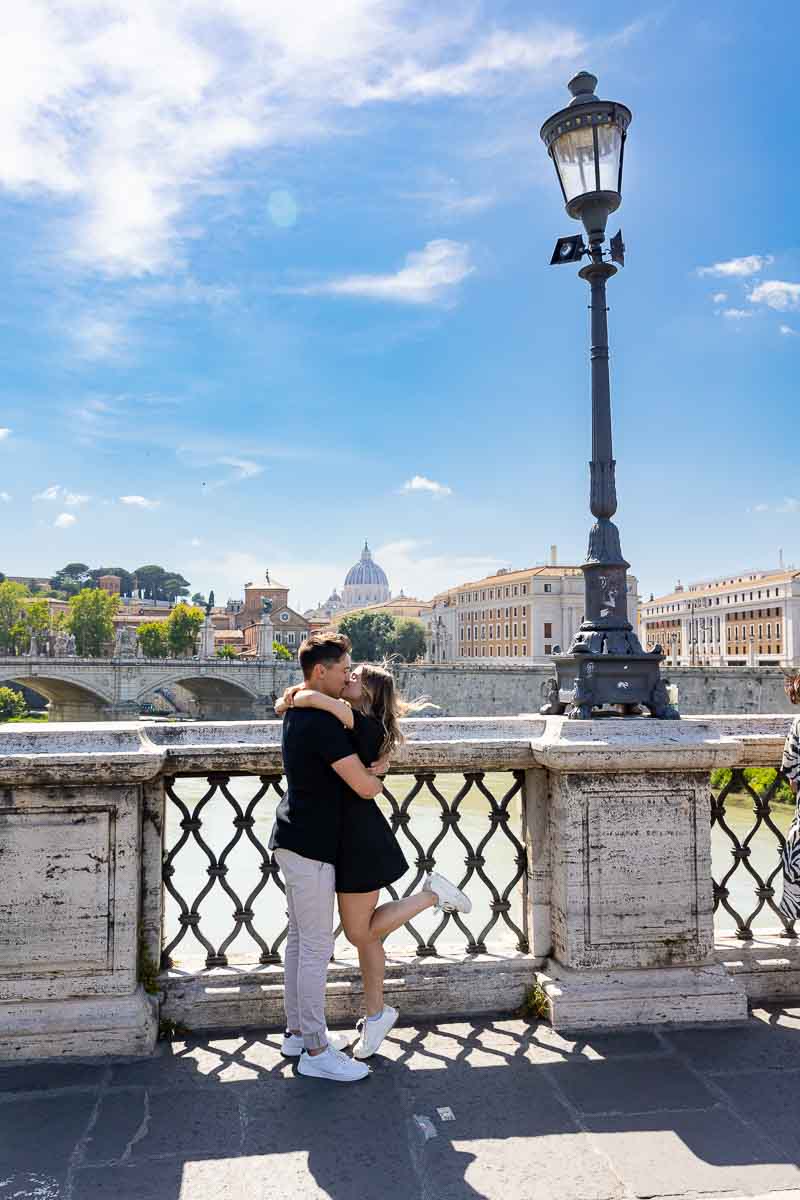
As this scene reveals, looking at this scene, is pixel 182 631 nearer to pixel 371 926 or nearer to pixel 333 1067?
pixel 371 926

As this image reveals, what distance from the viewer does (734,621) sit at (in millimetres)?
71688

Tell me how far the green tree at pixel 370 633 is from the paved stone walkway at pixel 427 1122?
259ft

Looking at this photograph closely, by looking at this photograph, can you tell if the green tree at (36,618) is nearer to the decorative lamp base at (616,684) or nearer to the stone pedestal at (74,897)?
the stone pedestal at (74,897)

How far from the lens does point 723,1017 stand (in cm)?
300

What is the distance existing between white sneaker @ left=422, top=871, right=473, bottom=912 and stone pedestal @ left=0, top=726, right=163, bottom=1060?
93 cm

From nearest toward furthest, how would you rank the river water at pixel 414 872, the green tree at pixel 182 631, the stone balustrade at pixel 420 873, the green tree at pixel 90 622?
the stone balustrade at pixel 420 873 < the river water at pixel 414 872 < the green tree at pixel 90 622 < the green tree at pixel 182 631

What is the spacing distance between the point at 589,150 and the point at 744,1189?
344cm

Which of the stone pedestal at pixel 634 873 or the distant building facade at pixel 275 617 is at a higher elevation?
the distant building facade at pixel 275 617

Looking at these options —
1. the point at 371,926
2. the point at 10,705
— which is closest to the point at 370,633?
the point at 10,705

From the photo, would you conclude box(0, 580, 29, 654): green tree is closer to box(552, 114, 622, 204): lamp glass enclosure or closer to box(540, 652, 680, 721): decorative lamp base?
box(552, 114, 622, 204): lamp glass enclosure

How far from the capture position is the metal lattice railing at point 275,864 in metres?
3.12

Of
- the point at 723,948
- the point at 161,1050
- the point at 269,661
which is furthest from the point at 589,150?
the point at 269,661

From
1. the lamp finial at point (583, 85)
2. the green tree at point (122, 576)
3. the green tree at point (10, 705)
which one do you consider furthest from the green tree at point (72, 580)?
the lamp finial at point (583, 85)

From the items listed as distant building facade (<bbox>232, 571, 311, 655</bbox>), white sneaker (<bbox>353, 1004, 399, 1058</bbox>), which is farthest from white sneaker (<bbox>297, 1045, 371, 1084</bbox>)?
distant building facade (<bbox>232, 571, 311, 655</bbox>)
